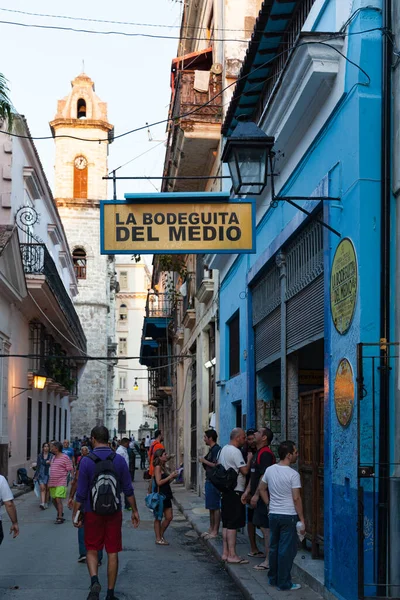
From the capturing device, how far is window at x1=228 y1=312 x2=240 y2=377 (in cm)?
1656

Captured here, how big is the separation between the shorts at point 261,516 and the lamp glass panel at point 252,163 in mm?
3747

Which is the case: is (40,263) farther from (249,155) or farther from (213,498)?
(249,155)

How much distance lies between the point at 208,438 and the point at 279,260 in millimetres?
3330

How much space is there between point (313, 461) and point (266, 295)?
3.36 metres

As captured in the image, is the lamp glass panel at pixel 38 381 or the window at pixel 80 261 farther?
the window at pixel 80 261

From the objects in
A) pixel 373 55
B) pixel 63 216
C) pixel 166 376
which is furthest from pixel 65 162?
pixel 373 55

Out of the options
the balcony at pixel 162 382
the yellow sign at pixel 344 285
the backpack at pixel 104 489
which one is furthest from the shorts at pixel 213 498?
the balcony at pixel 162 382

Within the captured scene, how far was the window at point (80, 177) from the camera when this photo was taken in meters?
57.6

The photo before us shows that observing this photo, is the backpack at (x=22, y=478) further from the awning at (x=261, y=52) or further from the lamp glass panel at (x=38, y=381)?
the awning at (x=261, y=52)

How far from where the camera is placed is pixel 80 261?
56.6 metres

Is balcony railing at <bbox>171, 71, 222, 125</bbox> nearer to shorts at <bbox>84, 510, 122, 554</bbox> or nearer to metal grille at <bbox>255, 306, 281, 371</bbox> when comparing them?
metal grille at <bbox>255, 306, 281, 371</bbox>

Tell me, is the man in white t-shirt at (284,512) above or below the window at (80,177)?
below

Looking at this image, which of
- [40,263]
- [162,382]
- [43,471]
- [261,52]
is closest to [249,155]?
[261,52]

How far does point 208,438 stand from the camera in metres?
13.4
